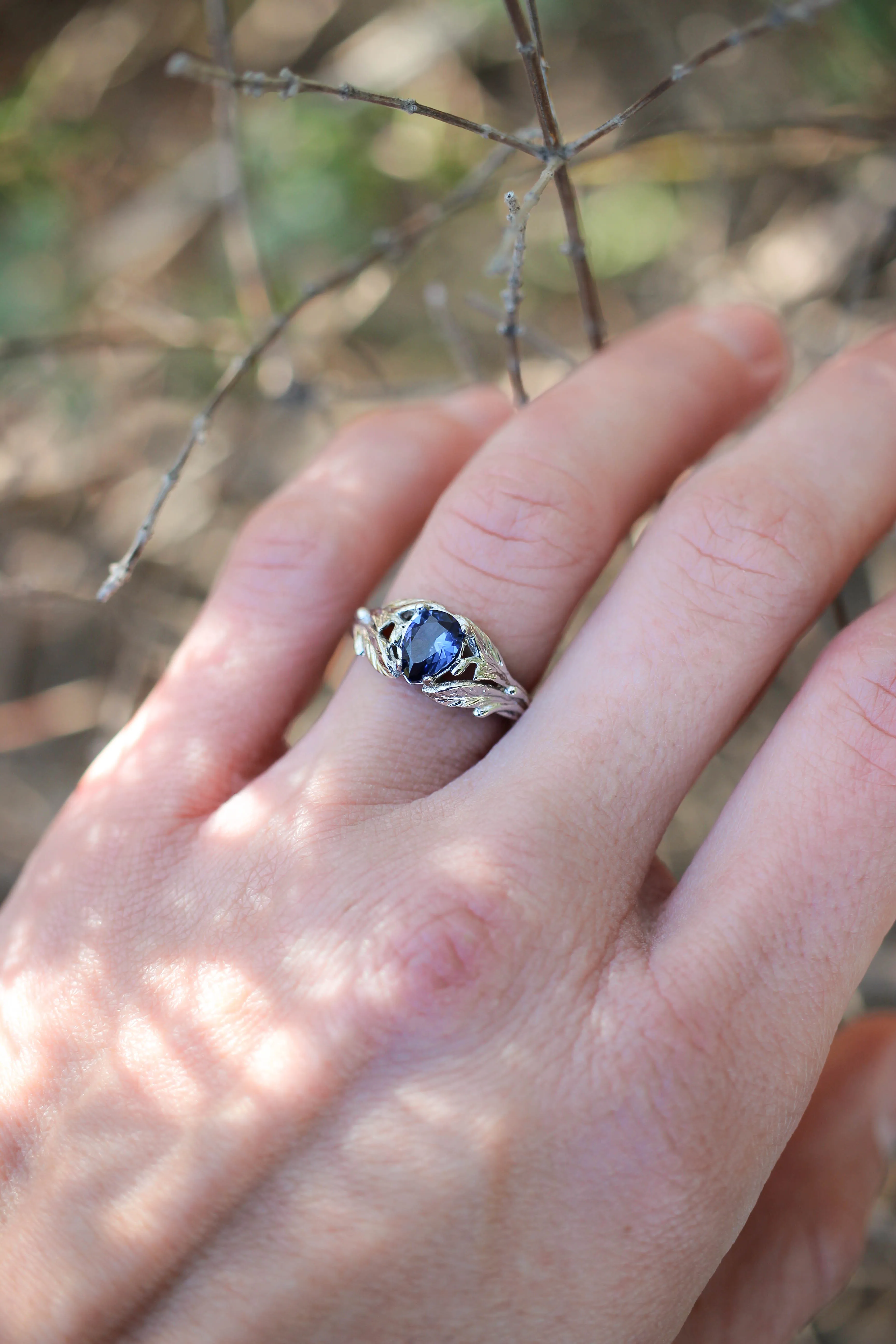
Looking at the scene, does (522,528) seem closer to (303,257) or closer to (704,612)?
(704,612)

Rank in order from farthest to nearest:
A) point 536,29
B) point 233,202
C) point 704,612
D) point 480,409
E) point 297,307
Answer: point 233,202 → point 480,409 → point 297,307 → point 704,612 → point 536,29

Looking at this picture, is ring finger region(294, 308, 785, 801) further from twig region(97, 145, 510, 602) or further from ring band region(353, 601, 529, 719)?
twig region(97, 145, 510, 602)

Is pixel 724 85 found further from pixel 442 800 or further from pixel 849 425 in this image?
pixel 442 800

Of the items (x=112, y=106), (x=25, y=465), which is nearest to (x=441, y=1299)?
(x=25, y=465)

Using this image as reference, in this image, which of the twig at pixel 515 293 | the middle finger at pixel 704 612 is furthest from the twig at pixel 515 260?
the middle finger at pixel 704 612

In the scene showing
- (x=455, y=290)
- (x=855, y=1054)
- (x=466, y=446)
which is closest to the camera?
A: (x=855, y=1054)

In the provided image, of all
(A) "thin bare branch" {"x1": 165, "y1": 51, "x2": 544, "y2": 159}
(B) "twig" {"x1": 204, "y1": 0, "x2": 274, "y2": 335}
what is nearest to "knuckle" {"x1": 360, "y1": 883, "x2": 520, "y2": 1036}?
(A) "thin bare branch" {"x1": 165, "y1": 51, "x2": 544, "y2": 159}

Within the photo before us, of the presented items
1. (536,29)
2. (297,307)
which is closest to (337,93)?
(536,29)
